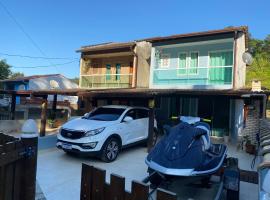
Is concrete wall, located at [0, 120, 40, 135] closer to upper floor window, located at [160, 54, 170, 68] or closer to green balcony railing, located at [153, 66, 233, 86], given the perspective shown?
green balcony railing, located at [153, 66, 233, 86]

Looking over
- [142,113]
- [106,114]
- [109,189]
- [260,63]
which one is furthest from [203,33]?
[260,63]

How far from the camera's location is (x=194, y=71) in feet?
50.8

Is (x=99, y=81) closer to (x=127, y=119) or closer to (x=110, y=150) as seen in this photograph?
(x=127, y=119)

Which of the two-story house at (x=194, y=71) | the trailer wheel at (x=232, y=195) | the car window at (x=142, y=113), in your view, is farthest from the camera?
the two-story house at (x=194, y=71)

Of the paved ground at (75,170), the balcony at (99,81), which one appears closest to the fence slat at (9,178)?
the paved ground at (75,170)

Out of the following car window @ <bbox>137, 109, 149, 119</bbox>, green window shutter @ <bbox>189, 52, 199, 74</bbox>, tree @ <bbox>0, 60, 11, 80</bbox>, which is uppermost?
tree @ <bbox>0, 60, 11, 80</bbox>

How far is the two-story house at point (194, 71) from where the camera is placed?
13625mm

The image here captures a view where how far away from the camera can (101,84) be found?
19844 mm

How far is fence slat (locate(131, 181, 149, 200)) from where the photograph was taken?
2.61 metres

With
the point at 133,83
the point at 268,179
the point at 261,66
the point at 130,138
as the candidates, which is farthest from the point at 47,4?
the point at 261,66

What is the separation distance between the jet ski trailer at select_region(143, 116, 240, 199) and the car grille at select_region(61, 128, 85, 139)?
10.3ft

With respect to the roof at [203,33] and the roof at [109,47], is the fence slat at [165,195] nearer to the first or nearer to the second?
the roof at [203,33]

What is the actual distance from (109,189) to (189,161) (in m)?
2.59

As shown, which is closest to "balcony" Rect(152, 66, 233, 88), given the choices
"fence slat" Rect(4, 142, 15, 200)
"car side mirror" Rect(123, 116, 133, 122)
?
"car side mirror" Rect(123, 116, 133, 122)
